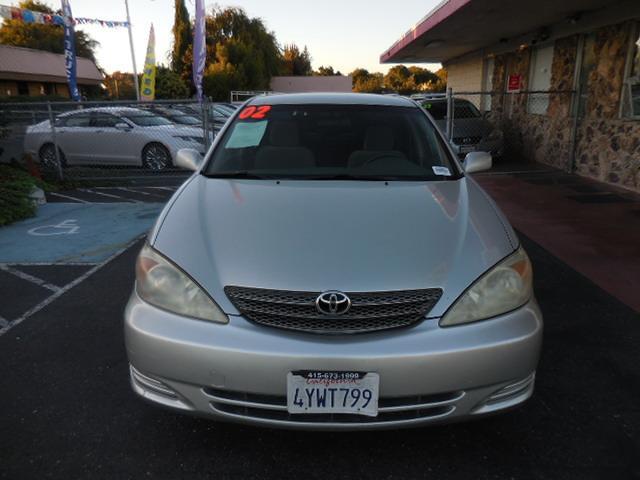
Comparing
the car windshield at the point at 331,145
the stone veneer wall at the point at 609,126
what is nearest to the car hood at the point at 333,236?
the car windshield at the point at 331,145

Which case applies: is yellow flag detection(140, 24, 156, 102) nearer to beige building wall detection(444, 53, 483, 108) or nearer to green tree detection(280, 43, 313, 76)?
beige building wall detection(444, 53, 483, 108)

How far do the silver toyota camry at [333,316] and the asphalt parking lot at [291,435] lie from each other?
0.35 m

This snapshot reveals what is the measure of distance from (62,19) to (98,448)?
21318 mm

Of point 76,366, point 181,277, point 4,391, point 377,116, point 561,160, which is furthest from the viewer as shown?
point 561,160

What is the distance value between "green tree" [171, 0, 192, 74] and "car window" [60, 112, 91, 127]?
3318 centimetres

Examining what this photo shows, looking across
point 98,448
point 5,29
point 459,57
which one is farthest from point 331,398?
point 5,29

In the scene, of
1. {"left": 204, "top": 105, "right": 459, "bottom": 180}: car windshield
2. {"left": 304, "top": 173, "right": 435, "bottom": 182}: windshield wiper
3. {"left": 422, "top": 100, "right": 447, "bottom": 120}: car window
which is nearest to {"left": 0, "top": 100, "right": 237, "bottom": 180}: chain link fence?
{"left": 422, "top": 100, "right": 447, "bottom": 120}: car window

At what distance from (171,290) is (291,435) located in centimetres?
90

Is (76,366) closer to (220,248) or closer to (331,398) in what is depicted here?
(220,248)

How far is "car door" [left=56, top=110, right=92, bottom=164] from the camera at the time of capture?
34.2 ft

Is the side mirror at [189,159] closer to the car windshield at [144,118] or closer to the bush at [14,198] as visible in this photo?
the bush at [14,198]

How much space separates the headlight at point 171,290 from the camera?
199 centimetres

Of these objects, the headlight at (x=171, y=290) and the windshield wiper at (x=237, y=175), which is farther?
the windshield wiper at (x=237, y=175)

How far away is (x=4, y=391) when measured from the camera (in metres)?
2.79
